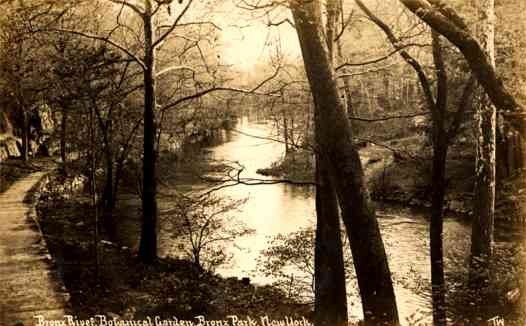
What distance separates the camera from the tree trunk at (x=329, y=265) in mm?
8078

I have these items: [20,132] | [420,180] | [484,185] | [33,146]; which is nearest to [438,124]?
[484,185]

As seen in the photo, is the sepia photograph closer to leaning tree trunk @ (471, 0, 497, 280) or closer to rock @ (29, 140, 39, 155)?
leaning tree trunk @ (471, 0, 497, 280)

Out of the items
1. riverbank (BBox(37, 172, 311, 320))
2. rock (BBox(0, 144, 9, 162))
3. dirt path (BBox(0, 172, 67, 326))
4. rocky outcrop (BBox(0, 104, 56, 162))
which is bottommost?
riverbank (BBox(37, 172, 311, 320))

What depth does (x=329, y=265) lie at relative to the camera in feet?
26.9

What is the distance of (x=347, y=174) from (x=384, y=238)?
1254cm

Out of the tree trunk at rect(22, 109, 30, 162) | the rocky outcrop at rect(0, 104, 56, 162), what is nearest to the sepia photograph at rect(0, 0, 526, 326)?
the tree trunk at rect(22, 109, 30, 162)

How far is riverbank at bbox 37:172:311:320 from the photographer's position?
9.92 m

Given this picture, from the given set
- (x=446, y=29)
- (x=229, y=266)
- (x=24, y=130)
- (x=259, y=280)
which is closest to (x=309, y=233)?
(x=259, y=280)

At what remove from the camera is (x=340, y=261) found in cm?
819

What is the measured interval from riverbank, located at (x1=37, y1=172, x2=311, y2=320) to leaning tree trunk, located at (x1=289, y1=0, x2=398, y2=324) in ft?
14.2

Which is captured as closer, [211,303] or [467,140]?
[211,303]

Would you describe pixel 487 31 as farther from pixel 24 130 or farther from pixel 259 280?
pixel 24 130

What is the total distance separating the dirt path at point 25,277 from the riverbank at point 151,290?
0.63 metres

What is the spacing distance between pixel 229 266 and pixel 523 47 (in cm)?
965
